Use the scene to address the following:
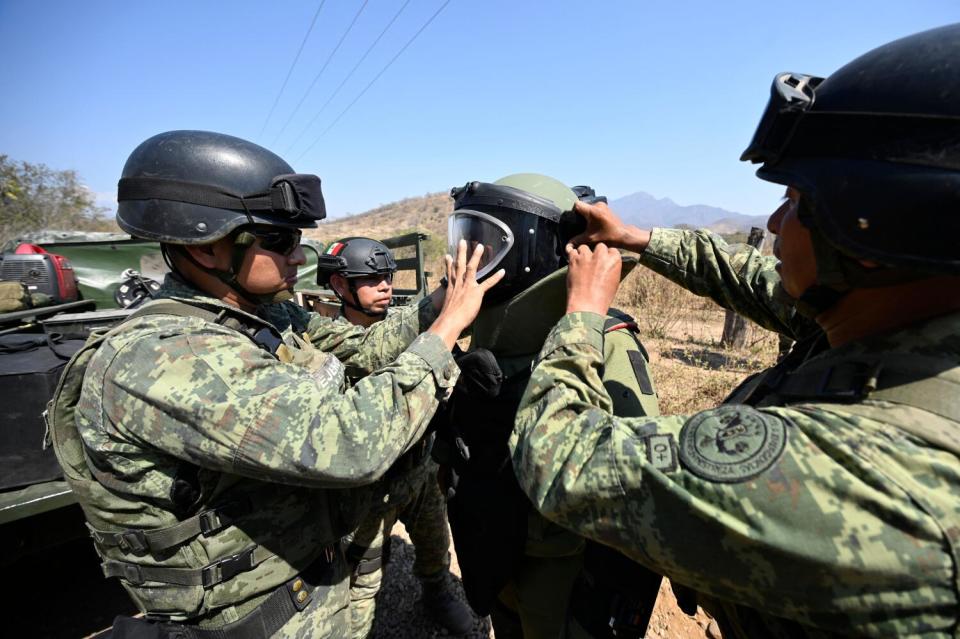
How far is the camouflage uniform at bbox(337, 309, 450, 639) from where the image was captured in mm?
2008

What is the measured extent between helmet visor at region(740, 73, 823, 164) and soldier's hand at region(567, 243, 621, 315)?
0.43 meters

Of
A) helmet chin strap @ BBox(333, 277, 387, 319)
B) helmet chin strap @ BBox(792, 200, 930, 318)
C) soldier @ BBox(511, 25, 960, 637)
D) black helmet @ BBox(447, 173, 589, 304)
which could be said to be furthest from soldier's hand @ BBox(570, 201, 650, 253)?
helmet chin strap @ BBox(333, 277, 387, 319)

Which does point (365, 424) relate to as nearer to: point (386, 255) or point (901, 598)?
point (901, 598)

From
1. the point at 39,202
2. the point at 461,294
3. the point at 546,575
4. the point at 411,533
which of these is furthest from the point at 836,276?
the point at 39,202

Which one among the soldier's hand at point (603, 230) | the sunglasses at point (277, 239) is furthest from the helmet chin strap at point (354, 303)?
the soldier's hand at point (603, 230)

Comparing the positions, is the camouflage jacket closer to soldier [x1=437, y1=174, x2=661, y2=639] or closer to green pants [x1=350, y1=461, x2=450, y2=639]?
green pants [x1=350, y1=461, x2=450, y2=639]

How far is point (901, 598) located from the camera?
0.75 meters

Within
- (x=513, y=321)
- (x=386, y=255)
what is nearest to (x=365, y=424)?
(x=513, y=321)

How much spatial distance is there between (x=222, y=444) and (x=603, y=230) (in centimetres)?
136

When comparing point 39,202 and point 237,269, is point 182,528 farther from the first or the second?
point 39,202

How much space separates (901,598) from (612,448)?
1.64 feet

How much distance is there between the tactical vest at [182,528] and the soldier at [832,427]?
97 centimetres

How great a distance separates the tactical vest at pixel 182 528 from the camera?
54.6 inches

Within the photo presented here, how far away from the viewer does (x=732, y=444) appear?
2.88 ft
